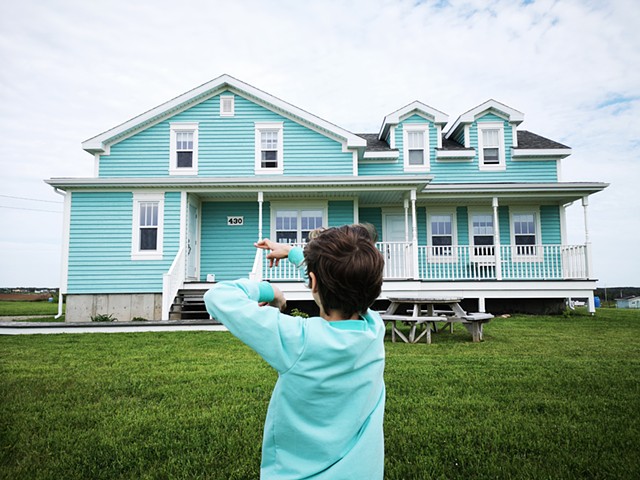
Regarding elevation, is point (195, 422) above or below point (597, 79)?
below

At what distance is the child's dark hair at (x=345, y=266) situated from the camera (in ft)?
4.44

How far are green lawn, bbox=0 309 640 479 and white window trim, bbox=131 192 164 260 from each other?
276 inches

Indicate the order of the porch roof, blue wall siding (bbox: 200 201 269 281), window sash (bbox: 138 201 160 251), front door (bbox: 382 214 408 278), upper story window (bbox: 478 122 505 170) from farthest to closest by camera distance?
upper story window (bbox: 478 122 505 170) < blue wall siding (bbox: 200 201 269 281) < the porch roof < window sash (bbox: 138 201 160 251) < front door (bbox: 382 214 408 278)

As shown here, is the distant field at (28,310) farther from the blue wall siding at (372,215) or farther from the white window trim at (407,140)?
the white window trim at (407,140)

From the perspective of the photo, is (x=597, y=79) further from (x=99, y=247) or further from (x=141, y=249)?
(x=99, y=247)

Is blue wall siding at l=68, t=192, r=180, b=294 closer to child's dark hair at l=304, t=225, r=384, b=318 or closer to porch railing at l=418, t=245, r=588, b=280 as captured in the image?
porch railing at l=418, t=245, r=588, b=280

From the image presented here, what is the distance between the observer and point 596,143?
19.6 metres

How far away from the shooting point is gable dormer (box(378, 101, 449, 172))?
16797mm

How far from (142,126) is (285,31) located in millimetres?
6790

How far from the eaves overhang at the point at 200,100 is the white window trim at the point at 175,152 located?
52 cm

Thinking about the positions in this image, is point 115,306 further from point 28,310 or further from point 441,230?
point 441,230

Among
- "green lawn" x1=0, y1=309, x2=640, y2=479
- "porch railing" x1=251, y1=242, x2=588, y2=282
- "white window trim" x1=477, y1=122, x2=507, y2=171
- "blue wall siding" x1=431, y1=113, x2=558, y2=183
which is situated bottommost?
"green lawn" x1=0, y1=309, x2=640, y2=479

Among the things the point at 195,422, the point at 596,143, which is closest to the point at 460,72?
the point at 596,143

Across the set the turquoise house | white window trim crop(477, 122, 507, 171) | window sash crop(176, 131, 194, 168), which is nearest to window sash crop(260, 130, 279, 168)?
the turquoise house
